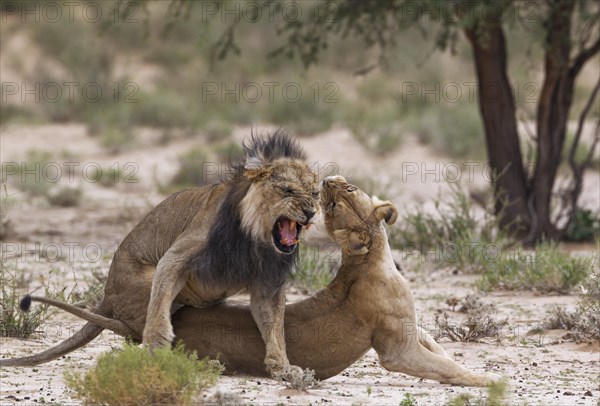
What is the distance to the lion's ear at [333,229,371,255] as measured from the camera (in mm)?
7152

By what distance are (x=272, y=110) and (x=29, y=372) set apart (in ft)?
58.4

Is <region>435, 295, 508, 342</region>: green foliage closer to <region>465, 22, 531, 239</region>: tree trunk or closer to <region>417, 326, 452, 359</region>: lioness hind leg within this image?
<region>417, 326, 452, 359</region>: lioness hind leg

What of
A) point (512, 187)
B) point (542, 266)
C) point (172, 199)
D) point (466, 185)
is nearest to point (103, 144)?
point (466, 185)

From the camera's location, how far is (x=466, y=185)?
17.4 meters

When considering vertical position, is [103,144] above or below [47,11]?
below

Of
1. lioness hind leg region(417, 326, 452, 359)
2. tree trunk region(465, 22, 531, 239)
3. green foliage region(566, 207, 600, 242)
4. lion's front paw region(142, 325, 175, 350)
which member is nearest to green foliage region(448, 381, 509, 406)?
lioness hind leg region(417, 326, 452, 359)

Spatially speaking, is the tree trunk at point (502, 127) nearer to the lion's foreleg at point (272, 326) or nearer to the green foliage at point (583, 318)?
the green foliage at point (583, 318)

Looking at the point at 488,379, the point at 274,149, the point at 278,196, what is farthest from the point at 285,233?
the point at 488,379

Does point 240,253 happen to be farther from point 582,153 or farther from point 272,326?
point 582,153

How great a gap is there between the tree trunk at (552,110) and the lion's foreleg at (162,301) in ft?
24.0

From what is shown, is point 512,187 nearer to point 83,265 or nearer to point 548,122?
point 548,122

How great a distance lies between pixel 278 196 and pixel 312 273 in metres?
3.73

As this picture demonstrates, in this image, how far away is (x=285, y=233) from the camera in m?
7.08

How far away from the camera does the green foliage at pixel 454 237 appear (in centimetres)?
1180
